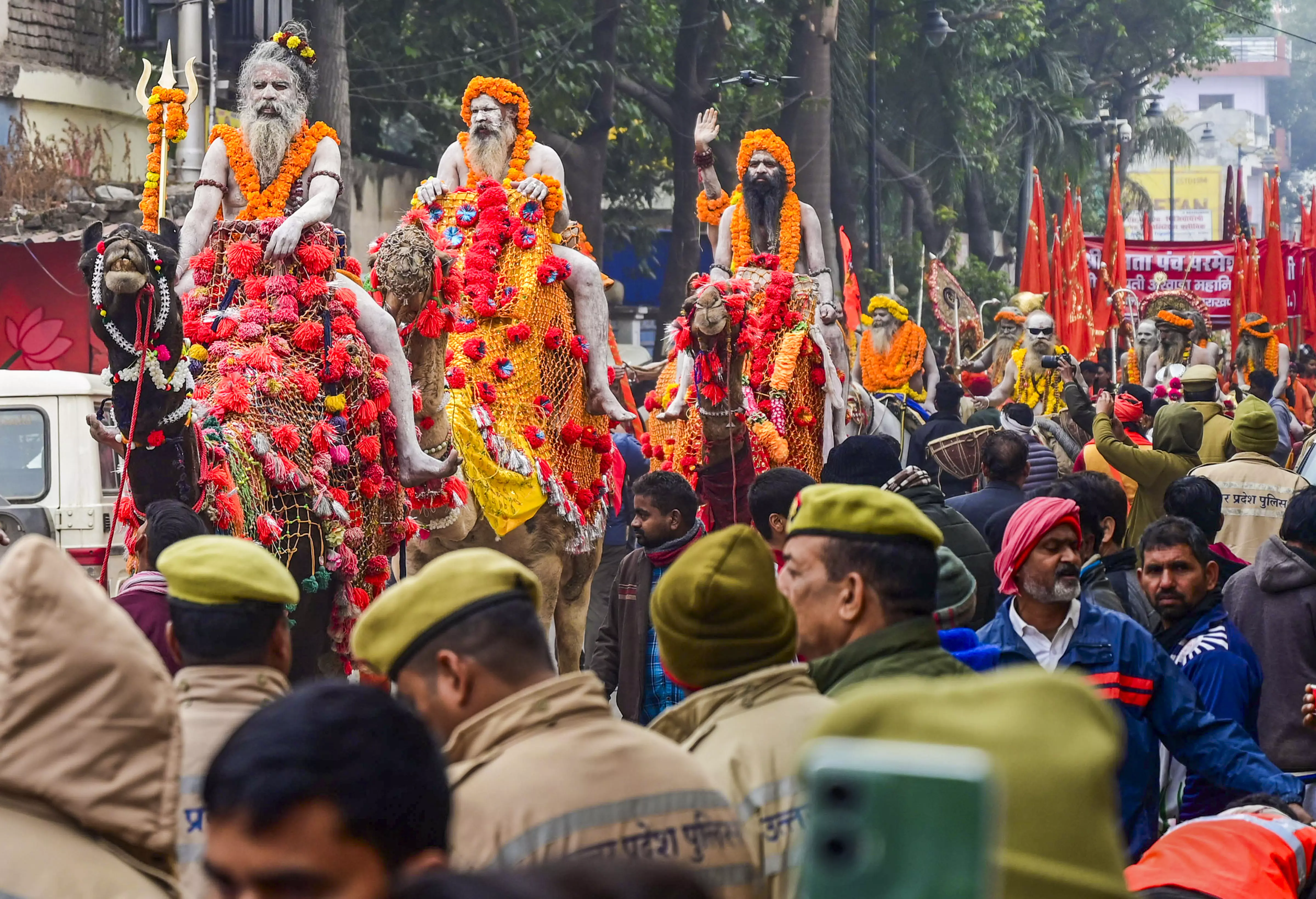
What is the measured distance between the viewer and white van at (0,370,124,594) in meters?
12.2

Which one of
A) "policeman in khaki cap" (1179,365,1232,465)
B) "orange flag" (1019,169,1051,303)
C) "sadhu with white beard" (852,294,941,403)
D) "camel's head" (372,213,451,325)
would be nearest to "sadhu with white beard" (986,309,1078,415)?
"sadhu with white beard" (852,294,941,403)

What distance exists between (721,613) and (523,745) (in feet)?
2.12

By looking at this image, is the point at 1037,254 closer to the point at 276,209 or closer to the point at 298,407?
the point at 276,209

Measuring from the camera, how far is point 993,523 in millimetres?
8289

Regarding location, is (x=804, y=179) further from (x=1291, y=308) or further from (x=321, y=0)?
(x=321, y=0)

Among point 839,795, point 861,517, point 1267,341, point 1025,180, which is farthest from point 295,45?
point 1025,180

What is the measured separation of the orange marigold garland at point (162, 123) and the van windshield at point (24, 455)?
4.01m

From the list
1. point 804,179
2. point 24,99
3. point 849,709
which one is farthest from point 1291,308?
point 849,709

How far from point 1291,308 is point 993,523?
68.8 ft

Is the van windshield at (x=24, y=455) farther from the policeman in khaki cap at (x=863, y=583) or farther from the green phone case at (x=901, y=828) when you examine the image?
the green phone case at (x=901, y=828)

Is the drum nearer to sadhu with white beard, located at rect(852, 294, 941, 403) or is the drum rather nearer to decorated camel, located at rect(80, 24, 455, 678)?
decorated camel, located at rect(80, 24, 455, 678)

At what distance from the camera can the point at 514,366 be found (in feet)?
33.6

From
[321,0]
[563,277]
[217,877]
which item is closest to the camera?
[217,877]

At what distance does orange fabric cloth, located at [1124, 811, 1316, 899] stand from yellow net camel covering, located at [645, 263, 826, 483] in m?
7.68
